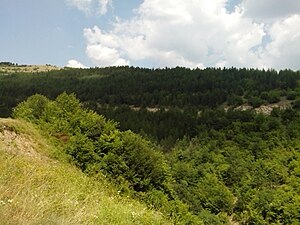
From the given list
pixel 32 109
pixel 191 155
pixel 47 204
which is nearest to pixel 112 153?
pixel 32 109

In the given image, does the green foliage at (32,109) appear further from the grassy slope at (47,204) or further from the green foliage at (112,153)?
the grassy slope at (47,204)

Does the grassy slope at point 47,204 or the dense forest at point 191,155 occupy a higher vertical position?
the grassy slope at point 47,204

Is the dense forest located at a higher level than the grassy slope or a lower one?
lower

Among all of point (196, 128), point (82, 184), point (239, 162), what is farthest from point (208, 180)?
point (82, 184)

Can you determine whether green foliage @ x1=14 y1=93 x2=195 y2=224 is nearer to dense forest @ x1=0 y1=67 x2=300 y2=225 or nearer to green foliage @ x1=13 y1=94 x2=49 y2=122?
dense forest @ x1=0 y1=67 x2=300 y2=225

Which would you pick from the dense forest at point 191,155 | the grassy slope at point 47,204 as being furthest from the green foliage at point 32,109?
the grassy slope at point 47,204

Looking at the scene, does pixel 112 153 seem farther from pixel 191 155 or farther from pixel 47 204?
pixel 191 155

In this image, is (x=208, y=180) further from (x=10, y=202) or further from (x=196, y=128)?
(x=10, y=202)

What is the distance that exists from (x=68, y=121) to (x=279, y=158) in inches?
3368

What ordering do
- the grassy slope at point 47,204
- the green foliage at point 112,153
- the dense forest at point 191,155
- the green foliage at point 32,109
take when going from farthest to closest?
the green foliage at point 32,109 < the dense forest at point 191,155 < the green foliage at point 112,153 < the grassy slope at point 47,204

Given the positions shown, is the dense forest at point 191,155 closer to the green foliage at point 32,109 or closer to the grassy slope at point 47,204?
the green foliage at point 32,109

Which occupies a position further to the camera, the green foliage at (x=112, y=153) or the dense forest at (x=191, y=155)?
the dense forest at (x=191, y=155)

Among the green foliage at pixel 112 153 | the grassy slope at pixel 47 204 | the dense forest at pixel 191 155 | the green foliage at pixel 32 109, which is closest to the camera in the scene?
the grassy slope at pixel 47 204

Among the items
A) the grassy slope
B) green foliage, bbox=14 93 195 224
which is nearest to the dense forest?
green foliage, bbox=14 93 195 224
